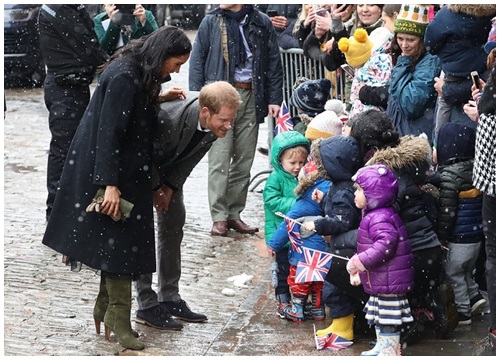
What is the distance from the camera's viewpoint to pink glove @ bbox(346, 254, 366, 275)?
6.19 metres

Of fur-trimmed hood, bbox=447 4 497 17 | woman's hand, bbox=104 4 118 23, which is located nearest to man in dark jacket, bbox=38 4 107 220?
woman's hand, bbox=104 4 118 23

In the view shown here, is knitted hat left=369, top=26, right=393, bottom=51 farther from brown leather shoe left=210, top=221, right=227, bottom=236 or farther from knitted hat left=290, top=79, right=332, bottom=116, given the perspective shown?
brown leather shoe left=210, top=221, right=227, bottom=236

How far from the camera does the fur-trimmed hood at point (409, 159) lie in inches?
254

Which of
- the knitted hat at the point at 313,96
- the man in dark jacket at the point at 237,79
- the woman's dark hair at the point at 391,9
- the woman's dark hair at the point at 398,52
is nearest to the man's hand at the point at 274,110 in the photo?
the man in dark jacket at the point at 237,79

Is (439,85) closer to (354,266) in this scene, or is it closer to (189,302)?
(354,266)

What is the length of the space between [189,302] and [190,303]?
25 millimetres

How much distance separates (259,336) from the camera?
6.91 meters

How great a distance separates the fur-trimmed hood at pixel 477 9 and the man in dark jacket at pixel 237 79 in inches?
114

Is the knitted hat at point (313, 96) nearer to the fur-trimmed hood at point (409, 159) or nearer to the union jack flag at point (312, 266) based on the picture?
the union jack flag at point (312, 266)

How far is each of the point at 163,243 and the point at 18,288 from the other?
131 centimetres

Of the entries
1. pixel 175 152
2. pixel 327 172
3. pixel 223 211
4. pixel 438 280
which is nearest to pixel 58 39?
pixel 223 211

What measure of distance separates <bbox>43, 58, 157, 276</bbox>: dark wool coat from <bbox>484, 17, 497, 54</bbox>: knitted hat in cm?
210

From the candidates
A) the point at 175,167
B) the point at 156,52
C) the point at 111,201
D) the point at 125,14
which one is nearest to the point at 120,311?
the point at 111,201

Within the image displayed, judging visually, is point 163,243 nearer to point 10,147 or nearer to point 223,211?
point 223,211
